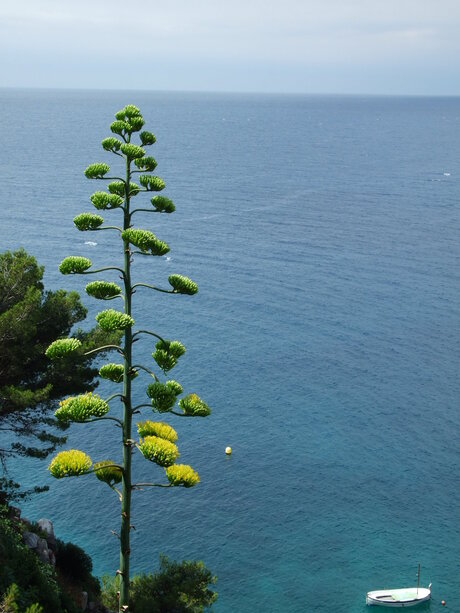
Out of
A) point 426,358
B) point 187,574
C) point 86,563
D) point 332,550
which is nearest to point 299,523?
point 332,550

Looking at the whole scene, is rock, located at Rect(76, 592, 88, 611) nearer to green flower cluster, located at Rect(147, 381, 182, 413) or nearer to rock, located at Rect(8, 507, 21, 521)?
rock, located at Rect(8, 507, 21, 521)

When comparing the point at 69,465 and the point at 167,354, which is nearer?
the point at 69,465

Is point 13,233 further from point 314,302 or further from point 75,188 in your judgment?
point 314,302

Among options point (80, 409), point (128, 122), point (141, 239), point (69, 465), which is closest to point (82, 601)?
point (69, 465)

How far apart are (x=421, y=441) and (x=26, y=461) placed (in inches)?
1417

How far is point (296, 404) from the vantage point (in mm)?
72562

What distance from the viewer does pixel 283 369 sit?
79.6 m

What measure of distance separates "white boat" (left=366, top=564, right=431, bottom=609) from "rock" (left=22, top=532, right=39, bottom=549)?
24.3 m

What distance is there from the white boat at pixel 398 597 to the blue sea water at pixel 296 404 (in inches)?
38.9

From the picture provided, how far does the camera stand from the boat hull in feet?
156

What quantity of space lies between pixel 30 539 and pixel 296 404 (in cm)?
4143

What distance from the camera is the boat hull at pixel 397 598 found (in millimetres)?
47688

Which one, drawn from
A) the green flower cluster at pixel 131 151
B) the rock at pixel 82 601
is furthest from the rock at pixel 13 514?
the green flower cluster at pixel 131 151

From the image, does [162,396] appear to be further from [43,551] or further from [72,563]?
[72,563]
